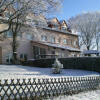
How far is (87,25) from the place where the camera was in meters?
43.0

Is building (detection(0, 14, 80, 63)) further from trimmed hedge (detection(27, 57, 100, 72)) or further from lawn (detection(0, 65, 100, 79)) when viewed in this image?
lawn (detection(0, 65, 100, 79))

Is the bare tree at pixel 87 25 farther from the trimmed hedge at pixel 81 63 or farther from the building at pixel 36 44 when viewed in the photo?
the trimmed hedge at pixel 81 63

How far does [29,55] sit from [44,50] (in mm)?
3520

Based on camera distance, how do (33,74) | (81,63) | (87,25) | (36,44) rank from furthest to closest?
(87,25) → (36,44) → (81,63) → (33,74)

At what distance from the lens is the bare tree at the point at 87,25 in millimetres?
42266

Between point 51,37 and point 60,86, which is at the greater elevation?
point 51,37

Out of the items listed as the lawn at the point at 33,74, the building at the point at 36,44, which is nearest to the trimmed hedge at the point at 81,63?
the lawn at the point at 33,74

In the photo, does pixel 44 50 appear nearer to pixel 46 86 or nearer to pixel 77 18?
pixel 77 18

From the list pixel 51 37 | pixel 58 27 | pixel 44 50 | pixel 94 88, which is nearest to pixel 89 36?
pixel 58 27

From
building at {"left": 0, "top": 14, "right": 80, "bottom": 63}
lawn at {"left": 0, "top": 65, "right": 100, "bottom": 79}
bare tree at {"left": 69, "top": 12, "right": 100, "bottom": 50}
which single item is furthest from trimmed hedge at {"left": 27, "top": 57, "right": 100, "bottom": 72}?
bare tree at {"left": 69, "top": 12, "right": 100, "bottom": 50}

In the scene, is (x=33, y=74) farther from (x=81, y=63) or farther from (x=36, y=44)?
(x=36, y=44)

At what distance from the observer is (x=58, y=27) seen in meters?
38.6

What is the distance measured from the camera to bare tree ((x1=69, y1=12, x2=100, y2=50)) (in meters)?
42.3

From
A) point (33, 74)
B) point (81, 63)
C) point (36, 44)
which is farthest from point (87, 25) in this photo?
point (33, 74)
